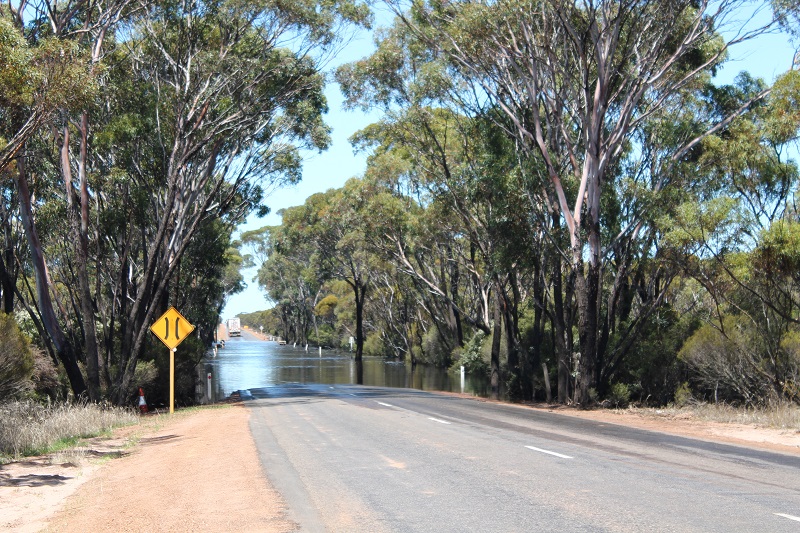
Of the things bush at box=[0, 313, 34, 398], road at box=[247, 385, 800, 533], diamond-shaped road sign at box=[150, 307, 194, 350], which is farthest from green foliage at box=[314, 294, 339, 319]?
road at box=[247, 385, 800, 533]

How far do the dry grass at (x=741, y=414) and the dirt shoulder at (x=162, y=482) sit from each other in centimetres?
44

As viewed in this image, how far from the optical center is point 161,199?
3203cm

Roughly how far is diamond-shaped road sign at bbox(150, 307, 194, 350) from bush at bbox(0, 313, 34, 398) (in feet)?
12.1

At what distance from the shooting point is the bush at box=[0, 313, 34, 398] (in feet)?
61.8

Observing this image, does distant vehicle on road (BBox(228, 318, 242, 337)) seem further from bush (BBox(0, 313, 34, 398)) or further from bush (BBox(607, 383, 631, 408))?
bush (BBox(0, 313, 34, 398))

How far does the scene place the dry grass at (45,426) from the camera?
1429 cm

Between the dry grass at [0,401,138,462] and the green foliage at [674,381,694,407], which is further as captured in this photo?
the green foliage at [674,381,694,407]

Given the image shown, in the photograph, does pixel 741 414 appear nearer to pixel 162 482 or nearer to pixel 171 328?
pixel 162 482

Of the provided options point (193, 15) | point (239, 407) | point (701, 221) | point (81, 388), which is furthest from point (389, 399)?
point (193, 15)

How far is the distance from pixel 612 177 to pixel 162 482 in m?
21.6

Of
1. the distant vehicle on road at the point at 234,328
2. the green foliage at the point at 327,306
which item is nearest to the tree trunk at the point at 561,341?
the green foliage at the point at 327,306

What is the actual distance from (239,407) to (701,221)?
14448 millimetres

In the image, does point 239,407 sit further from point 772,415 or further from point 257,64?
point 772,415

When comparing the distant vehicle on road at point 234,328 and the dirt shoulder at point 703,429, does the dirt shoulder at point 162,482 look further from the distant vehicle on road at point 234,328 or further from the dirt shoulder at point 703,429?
the distant vehicle on road at point 234,328
